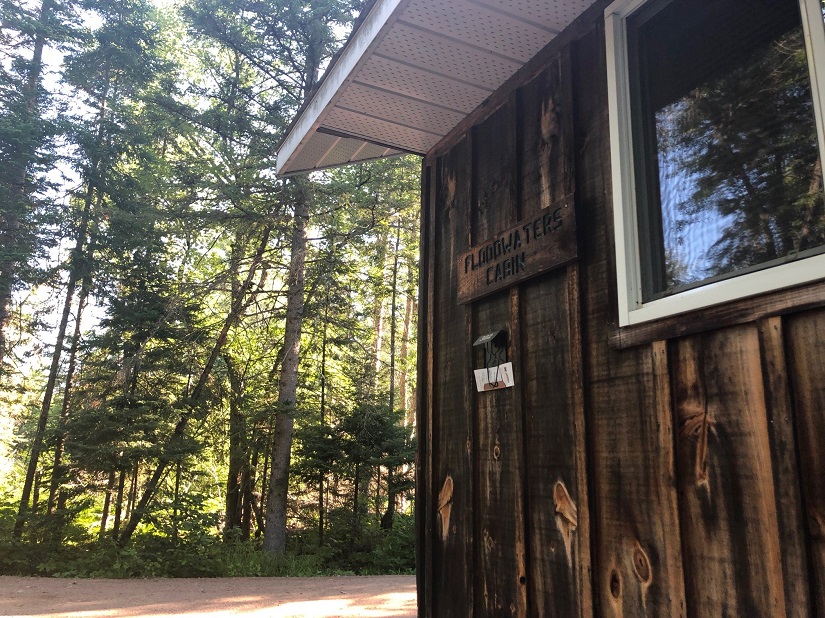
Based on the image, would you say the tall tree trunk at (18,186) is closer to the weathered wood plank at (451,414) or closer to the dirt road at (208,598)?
the dirt road at (208,598)

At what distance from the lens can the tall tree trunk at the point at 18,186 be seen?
10.9 m

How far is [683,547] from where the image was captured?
158 centimetres

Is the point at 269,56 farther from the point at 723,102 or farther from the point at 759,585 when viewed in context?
the point at 759,585

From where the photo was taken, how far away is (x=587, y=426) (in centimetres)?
199

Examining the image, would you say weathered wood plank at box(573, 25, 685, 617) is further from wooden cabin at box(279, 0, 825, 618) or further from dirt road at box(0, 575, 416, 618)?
dirt road at box(0, 575, 416, 618)

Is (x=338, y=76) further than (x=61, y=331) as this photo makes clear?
No

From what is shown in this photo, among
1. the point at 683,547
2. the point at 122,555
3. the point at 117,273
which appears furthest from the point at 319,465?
the point at 683,547

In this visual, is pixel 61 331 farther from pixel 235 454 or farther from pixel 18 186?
pixel 235 454

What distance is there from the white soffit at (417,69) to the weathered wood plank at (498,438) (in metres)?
0.24

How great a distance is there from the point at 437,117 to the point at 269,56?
10.00 m

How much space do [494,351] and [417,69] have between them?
1.35 meters

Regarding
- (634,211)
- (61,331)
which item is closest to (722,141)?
(634,211)

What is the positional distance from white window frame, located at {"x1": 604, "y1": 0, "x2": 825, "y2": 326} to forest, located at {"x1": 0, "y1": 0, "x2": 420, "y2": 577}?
8866 mm

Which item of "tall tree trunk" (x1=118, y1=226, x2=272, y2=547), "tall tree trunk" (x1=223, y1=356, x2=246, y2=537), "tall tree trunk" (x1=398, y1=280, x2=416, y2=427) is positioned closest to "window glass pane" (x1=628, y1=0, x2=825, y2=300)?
"tall tree trunk" (x1=118, y1=226, x2=272, y2=547)
